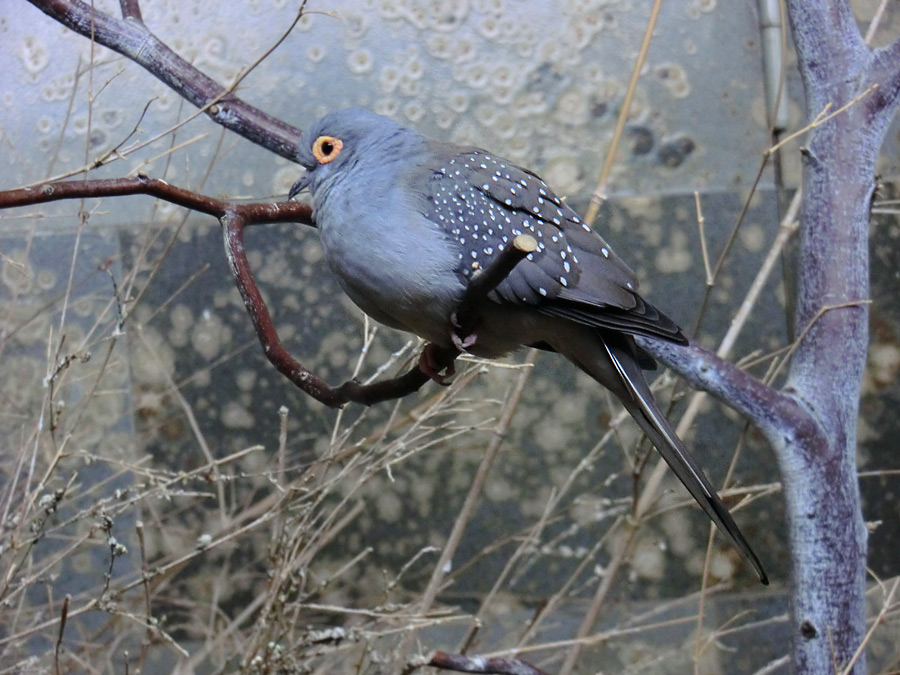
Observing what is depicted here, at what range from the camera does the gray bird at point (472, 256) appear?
990 millimetres

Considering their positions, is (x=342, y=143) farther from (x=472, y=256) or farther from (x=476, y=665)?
(x=476, y=665)

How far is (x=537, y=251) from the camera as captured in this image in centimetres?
101

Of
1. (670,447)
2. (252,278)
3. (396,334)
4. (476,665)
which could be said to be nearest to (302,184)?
(252,278)

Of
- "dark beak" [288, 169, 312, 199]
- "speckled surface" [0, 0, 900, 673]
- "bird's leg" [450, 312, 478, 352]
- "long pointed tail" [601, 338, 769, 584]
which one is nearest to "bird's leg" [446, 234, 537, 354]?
"bird's leg" [450, 312, 478, 352]

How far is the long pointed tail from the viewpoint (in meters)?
1.01

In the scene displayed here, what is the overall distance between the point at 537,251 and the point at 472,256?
81mm

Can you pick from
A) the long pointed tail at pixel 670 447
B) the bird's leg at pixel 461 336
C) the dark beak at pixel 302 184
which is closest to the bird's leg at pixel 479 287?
the bird's leg at pixel 461 336

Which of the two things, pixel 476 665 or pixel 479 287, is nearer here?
pixel 479 287

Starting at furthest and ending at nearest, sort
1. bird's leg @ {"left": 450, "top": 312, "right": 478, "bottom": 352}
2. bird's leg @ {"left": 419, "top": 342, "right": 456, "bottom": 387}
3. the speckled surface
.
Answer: the speckled surface < bird's leg @ {"left": 419, "top": 342, "right": 456, "bottom": 387} < bird's leg @ {"left": 450, "top": 312, "right": 478, "bottom": 352}

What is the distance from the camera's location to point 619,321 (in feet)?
3.40

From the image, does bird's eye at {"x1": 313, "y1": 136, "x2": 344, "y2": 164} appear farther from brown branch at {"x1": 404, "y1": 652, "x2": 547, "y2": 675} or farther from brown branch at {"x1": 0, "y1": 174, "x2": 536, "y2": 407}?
brown branch at {"x1": 404, "y1": 652, "x2": 547, "y2": 675}

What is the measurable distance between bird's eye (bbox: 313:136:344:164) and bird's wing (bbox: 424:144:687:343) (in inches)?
6.2

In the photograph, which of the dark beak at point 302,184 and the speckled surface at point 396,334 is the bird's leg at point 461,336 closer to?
the dark beak at point 302,184

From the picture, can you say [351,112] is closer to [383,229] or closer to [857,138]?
[383,229]
